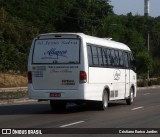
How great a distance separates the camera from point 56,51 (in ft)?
73.7

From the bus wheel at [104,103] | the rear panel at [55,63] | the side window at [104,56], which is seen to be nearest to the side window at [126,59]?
the side window at [104,56]

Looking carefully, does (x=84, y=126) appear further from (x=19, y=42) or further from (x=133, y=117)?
(x=19, y=42)

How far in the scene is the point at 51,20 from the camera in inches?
3000

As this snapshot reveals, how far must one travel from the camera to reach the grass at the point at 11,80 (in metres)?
52.8

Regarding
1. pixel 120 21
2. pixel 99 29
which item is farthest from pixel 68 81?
pixel 120 21

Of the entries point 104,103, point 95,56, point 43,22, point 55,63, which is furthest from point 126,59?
point 43,22

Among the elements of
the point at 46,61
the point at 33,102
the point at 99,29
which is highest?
the point at 99,29

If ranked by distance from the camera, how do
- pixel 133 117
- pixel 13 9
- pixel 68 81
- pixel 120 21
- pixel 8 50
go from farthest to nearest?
pixel 120 21, pixel 13 9, pixel 8 50, pixel 68 81, pixel 133 117

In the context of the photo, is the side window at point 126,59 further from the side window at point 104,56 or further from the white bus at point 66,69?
the white bus at point 66,69

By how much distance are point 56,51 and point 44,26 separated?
5120cm

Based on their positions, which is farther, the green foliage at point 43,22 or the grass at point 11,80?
the green foliage at point 43,22

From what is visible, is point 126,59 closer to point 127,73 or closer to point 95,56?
point 127,73

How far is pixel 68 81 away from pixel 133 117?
3.12 metres

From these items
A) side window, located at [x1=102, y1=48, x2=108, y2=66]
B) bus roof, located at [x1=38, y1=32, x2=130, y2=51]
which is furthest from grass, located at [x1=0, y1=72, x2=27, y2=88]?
side window, located at [x1=102, y1=48, x2=108, y2=66]
